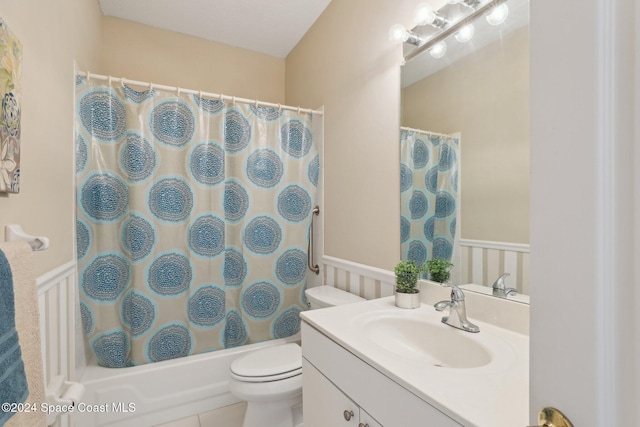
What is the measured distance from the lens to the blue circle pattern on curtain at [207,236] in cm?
186

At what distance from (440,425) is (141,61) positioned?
2754 mm

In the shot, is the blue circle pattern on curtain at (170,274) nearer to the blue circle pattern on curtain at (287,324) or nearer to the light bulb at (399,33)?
the blue circle pattern on curtain at (287,324)

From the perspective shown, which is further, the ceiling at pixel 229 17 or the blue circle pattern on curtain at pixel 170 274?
the ceiling at pixel 229 17

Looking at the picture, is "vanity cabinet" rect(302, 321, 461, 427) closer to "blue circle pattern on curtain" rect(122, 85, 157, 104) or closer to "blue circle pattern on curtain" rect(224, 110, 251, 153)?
"blue circle pattern on curtain" rect(224, 110, 251, 153)

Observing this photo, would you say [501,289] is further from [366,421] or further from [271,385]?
[271,385]

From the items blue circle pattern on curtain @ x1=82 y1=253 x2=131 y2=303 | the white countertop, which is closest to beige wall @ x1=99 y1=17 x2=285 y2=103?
blue circle pattern on curtain @ x1=82 y1=253 x2=131 y2=303

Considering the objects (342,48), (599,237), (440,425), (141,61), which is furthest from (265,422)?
(141,61)

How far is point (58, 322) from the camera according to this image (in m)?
1.25

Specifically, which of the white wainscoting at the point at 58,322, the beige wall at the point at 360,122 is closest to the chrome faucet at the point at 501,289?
the beige wall at the point at 360,122

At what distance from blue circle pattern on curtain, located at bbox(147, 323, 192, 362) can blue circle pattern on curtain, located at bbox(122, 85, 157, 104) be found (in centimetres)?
132

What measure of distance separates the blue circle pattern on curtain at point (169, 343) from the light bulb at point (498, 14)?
2.13 metres

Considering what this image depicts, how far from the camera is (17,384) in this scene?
1.93ft

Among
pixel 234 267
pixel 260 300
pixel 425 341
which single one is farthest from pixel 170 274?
pixel 425 341

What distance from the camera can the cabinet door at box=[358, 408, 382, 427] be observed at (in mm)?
823
